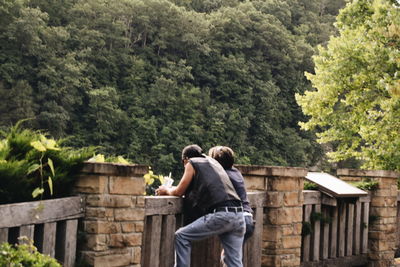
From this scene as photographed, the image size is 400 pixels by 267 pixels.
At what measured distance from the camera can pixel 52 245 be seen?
13.4ft

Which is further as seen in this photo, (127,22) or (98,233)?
(127,22)

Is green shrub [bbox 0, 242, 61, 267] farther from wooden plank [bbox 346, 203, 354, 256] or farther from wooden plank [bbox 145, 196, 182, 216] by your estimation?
wooden plank [bbox 346, 203, 354, 256]

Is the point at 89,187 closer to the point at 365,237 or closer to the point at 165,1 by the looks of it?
the point at 365,237

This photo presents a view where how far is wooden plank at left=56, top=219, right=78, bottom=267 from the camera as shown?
419 centimetres

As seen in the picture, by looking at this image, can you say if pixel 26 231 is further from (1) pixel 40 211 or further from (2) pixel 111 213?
(2) pixel 111 213

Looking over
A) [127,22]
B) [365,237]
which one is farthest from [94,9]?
[365,237]

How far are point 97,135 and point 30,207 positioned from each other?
4735 centimetres

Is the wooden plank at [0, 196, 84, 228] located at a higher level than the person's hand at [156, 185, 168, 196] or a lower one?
lower

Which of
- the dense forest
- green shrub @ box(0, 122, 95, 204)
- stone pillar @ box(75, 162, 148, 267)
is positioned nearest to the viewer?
green shrub @ box(0, 122, 95, 204)

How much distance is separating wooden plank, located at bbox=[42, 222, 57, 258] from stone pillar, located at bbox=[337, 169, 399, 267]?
545cm

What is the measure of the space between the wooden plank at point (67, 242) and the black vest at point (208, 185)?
1120 millimetres

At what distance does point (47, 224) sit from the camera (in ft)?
13.2

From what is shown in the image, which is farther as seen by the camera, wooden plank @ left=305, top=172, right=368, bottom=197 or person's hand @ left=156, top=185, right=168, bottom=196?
wooden plank @ left=305, top=172, right=368, bottom=197

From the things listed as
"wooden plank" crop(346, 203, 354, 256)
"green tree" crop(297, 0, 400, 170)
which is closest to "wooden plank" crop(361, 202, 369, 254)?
"wooden plank" crop(346, 203, 354, 256)
